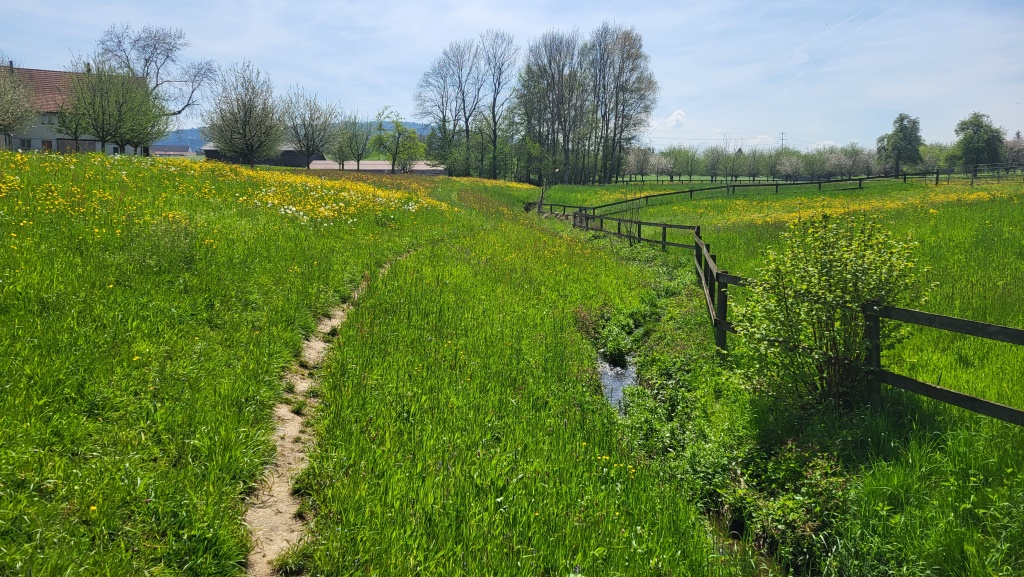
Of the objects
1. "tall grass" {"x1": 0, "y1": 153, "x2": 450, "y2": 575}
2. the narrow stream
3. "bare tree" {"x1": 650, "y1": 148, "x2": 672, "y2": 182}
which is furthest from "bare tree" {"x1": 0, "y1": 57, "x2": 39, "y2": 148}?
"bare tree" {"x1": 650, "y1": 148, "x2": 672, "y2": 182}

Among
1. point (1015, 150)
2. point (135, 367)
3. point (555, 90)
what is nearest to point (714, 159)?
point (1015, 150)

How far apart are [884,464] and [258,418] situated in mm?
5726

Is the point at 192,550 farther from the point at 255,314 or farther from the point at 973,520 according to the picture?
the point at 973,520

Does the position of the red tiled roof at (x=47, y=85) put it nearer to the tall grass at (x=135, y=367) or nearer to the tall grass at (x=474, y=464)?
the tall grass at (x=135, y=367)

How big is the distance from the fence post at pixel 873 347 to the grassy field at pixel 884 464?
0.20m

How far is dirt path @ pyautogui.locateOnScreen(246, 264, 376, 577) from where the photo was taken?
335 cm

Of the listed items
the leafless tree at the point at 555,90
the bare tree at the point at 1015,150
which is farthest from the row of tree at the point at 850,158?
the leafless tree at the point at 555,90

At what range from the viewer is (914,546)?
366 centimetres

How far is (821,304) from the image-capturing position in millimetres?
5254

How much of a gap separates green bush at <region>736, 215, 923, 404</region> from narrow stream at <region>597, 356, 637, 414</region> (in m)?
2.09

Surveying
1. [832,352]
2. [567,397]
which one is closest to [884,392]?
[832,352]

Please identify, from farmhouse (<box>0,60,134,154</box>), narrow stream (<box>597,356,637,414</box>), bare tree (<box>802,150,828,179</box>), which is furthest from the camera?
bare tree (<box>802,150,828,179</box>)

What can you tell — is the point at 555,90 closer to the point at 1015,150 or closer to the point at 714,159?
the point at 714,159

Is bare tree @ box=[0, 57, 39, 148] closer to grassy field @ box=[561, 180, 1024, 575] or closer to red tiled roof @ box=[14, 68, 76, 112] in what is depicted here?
red tiled roof @ box=[14, 68, 76, 112]
